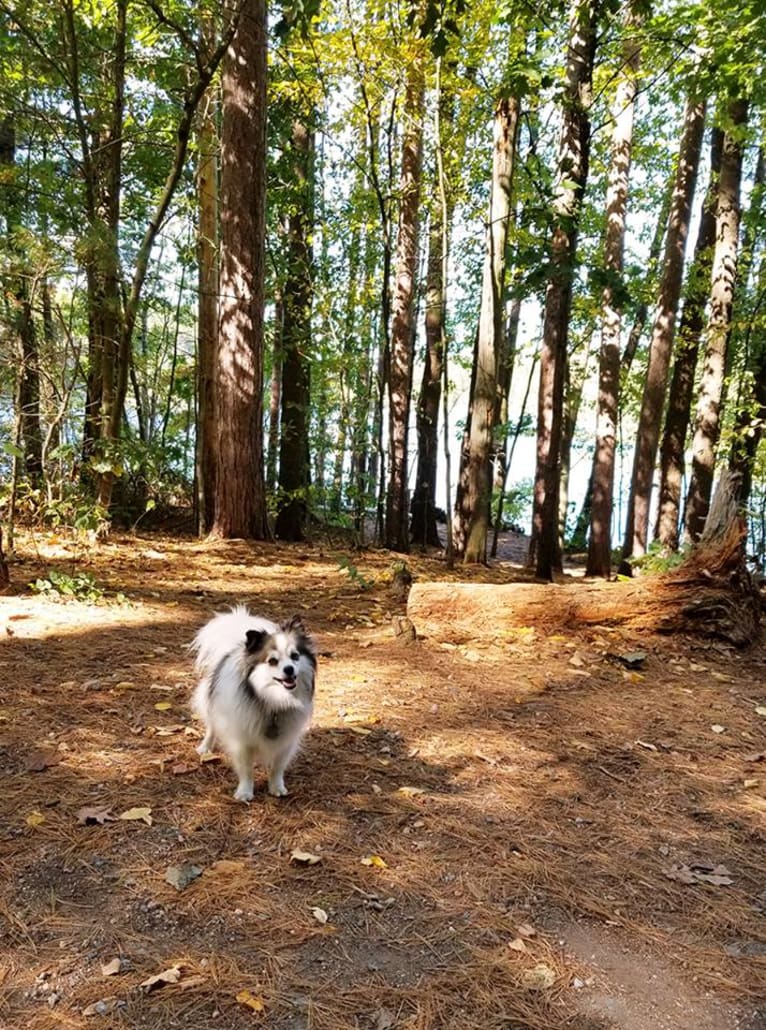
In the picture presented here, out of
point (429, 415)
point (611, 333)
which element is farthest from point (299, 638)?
point (429, 415)

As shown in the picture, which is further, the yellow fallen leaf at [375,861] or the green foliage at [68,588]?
the green foliage at [68,588]

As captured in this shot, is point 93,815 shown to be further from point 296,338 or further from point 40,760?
point 296,338

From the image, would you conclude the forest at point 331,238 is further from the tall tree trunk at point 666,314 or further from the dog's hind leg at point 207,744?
the dog's hind leg at point 207,744

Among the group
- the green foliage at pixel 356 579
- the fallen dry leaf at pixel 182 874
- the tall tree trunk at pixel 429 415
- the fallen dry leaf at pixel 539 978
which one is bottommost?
the fallen dry leaf at pixel 539 978

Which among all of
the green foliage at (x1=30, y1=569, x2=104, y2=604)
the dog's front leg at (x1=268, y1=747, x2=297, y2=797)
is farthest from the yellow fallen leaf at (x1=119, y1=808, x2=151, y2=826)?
the green foliage at (x1=30, y1=569, x2=104, y2=604)

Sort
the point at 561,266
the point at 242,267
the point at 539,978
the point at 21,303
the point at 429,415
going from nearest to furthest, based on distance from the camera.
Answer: the point at 539,978 → the point at 21,303 → the point at 561,266 → the point at 242,267 → the point at 429,415

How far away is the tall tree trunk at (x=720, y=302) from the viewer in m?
9.86

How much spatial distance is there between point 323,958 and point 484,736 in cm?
199

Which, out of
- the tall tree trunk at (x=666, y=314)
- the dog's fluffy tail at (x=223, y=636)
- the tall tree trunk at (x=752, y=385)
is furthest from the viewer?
the tall tree trunk at (x=666, y=314)

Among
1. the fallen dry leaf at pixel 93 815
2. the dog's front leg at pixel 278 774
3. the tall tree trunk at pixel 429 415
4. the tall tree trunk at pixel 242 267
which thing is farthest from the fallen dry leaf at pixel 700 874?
the tall tree trunk at pixel 429 415

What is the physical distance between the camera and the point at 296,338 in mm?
10680

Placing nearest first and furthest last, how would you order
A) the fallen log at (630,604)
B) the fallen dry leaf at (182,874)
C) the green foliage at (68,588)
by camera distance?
1. the fallen dry leaf at (182,874)
2. the green foliage at (68,588)
3. the fallen log at (630,604)

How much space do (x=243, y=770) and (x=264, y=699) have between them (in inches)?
14.5

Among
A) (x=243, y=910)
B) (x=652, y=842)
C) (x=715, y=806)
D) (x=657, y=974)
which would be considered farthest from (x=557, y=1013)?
(x=715, y=806)
